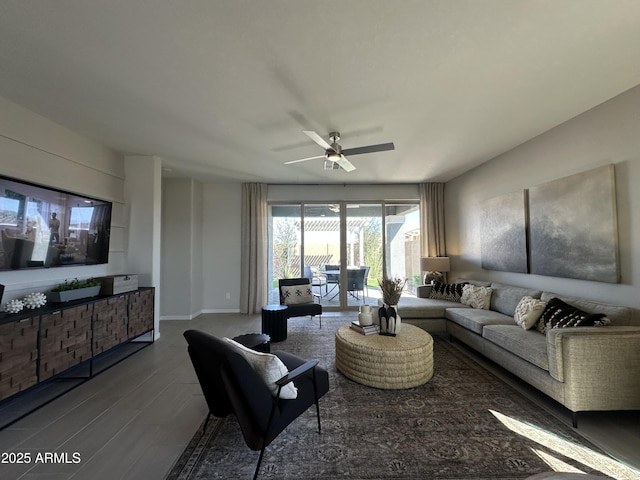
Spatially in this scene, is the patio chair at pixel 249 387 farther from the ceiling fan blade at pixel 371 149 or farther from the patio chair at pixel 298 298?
the patio chair at pixel 298 298

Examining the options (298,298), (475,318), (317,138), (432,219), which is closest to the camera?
(317,138)

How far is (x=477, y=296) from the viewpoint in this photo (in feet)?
12.4

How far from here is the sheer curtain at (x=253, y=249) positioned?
5.28 metres

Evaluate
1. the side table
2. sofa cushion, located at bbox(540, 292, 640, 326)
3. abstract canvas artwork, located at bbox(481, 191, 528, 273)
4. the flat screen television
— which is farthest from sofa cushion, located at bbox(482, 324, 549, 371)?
the flat screen television

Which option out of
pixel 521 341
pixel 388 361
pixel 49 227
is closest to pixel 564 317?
pixel 521 341

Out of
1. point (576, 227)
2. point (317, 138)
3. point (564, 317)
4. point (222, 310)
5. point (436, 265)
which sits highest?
point (317, 138)

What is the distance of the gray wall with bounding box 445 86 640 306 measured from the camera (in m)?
2.33

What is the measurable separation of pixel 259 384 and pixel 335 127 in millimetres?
2650

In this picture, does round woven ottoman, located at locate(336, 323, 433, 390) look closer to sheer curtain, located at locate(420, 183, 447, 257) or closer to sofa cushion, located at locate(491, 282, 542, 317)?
sofa cushion, located at locate(491, 282, 542, 317)

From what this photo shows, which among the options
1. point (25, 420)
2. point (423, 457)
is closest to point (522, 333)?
point (423, 457)

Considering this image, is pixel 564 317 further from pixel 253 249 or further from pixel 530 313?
pixel 253 249

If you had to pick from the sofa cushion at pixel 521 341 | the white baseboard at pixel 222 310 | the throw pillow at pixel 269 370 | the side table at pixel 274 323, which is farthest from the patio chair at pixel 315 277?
the throw pillow at pixel 269 370

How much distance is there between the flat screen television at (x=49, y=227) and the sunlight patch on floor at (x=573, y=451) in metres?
4.57

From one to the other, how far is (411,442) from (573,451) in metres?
1.05
